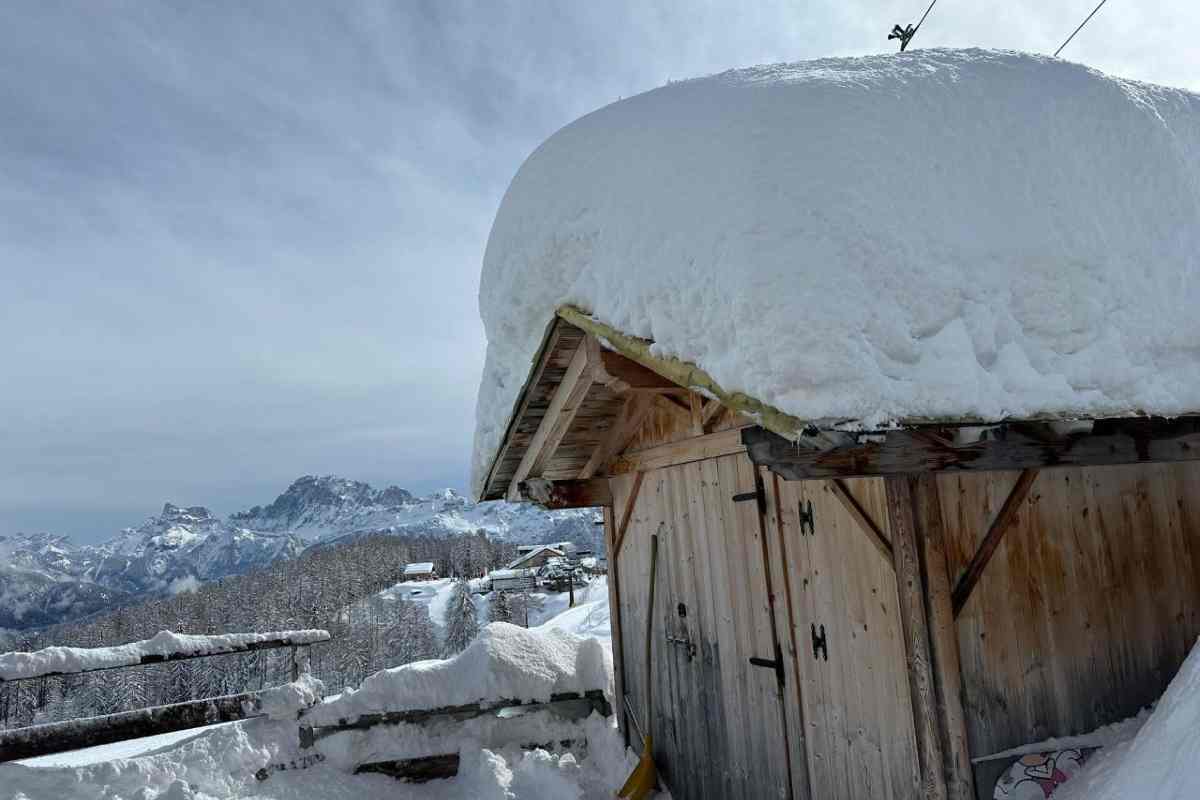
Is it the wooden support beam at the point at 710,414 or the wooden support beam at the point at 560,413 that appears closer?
the wooden support beam at the point at 560,413

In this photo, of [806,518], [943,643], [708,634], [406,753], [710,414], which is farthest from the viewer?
[406,753]

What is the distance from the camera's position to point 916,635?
3.24 meters

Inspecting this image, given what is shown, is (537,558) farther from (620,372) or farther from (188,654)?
(620,372)

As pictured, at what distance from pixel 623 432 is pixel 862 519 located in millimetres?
3025

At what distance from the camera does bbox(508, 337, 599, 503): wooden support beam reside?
4.46 m

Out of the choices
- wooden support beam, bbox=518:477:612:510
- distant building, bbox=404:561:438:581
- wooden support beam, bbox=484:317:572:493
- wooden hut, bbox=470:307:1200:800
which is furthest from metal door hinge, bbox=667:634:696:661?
distant building, bbox=404:561:438:581

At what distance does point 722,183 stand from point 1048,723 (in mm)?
3179

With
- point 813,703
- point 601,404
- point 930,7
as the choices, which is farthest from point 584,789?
point 930,7

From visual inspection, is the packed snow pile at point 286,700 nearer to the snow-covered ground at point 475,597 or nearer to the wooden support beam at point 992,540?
the wooden support beam at point 992,540

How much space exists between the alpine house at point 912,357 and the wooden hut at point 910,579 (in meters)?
0.02

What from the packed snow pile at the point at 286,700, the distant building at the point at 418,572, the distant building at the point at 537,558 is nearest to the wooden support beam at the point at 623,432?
the packed snow pile at the point at 286,700

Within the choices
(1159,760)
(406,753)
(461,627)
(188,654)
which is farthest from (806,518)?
(461,627)

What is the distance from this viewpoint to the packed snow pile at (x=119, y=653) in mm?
5504

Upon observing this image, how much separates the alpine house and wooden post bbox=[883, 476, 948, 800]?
0.01 m
